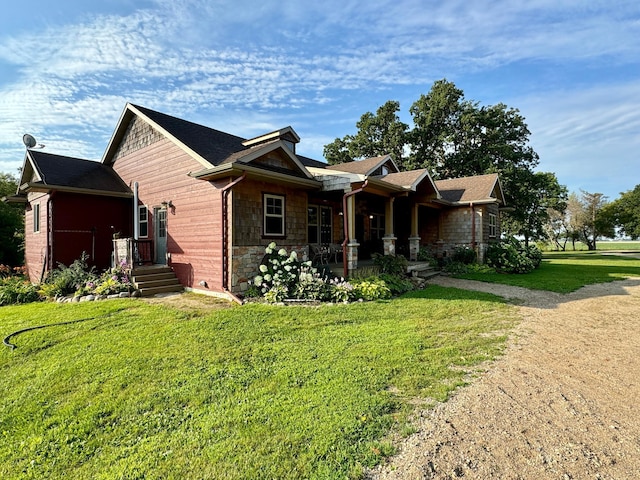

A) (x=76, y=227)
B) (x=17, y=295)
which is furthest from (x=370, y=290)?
(x=76, y=227)

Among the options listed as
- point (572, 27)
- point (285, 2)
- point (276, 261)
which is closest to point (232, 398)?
point (276, 261)

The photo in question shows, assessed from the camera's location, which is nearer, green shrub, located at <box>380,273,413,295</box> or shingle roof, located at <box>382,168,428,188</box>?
green shrub, located at <box>380,273,413,295</box>

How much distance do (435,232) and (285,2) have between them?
13.2 metres

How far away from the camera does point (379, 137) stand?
3131cm

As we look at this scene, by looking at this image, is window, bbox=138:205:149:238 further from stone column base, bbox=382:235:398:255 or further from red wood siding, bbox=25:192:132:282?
stone column base, bbox=382:235:398:255

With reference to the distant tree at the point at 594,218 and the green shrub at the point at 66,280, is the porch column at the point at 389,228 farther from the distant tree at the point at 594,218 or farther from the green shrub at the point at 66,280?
the distant tree at the point at 594,218

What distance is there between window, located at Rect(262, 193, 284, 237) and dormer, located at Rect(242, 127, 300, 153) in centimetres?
183

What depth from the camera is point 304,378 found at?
3.82 meters

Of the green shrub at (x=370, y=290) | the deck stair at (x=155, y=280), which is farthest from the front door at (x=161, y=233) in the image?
the green shrub at (x=370, y=290)

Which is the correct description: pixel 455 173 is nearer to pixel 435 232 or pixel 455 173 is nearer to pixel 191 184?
pixel 435 232

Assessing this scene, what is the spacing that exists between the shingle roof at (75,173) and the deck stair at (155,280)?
420cm

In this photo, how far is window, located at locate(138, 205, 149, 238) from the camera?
38.7 feet

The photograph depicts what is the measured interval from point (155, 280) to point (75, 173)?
6.11 meters

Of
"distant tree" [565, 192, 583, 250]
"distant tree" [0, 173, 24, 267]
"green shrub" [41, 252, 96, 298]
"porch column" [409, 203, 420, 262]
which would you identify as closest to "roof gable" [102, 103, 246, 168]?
"green shrub" [41, 252, 96, 298]
